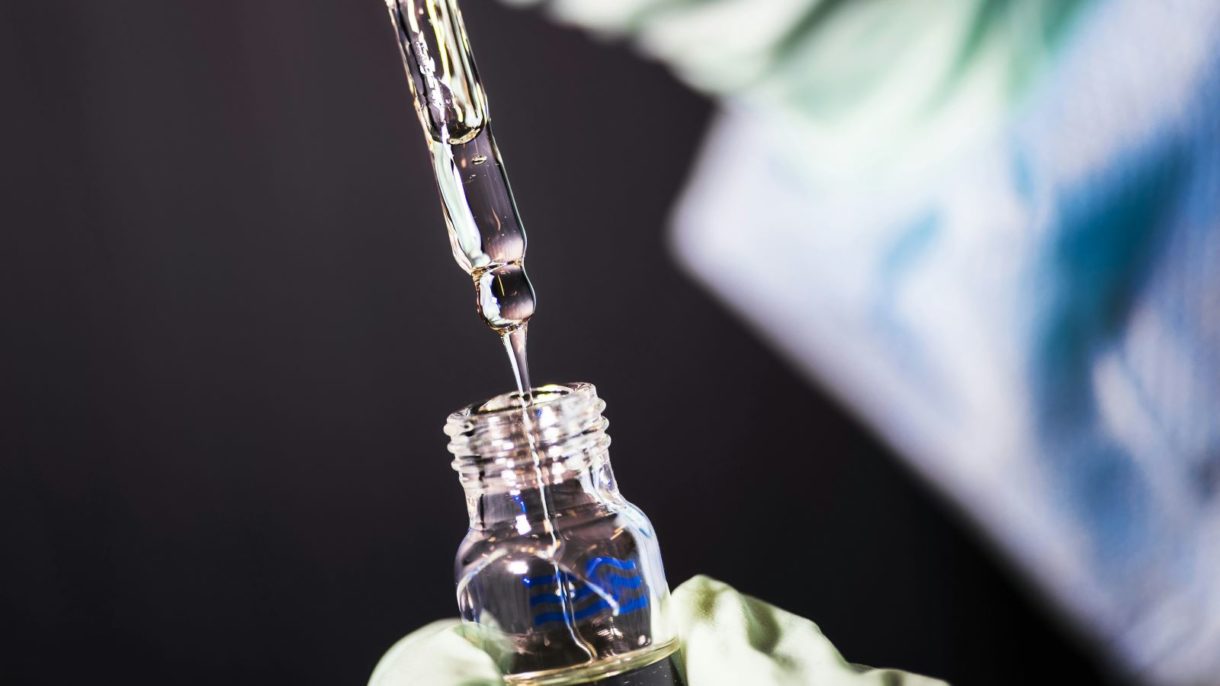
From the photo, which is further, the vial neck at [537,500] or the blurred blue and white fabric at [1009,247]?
the blurred blue and white fabric at [1009,247]

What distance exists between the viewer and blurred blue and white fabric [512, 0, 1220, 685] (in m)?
1.30

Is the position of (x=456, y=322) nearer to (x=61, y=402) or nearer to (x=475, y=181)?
(x=61, y=402)

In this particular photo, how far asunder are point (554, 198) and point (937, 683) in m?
0.97

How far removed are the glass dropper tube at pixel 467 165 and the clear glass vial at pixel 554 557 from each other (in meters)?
0.05

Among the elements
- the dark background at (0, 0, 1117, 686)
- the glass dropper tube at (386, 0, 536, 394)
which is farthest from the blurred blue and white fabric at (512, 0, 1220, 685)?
the glass dropper tube at (386, 0, 536, 394)

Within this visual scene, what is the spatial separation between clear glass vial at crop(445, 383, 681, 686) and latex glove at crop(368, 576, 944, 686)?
0.01 meters

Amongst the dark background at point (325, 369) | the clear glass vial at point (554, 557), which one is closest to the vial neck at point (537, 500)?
the clear glass vial at point (554, 557)

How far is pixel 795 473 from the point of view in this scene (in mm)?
1470

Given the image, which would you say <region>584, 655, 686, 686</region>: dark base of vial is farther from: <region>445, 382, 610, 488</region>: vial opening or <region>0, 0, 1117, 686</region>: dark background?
<region>0, 0, 1117, 686</region>: dark background

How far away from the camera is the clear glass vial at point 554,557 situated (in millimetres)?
613

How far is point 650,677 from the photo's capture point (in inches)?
24.2

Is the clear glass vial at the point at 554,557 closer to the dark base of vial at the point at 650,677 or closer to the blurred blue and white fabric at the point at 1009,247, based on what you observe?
the dark base of vial at the point at 650,677

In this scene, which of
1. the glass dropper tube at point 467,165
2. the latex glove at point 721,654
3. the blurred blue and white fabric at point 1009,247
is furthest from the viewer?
the blurred blue and white fabric at point 1009,247

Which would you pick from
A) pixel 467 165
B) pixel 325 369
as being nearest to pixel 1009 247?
pixel 325 369
